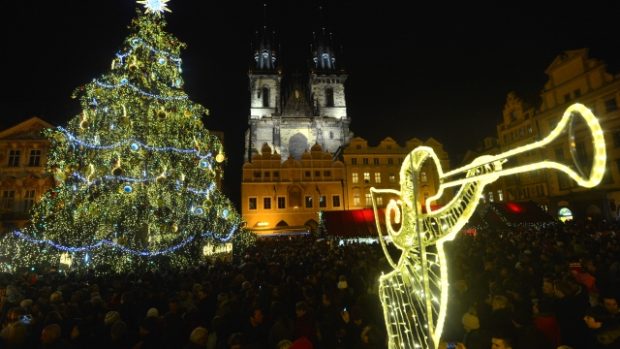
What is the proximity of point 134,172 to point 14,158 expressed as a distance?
90.7 ft

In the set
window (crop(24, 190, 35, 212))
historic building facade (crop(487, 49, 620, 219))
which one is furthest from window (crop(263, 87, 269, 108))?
historic building facade (crop(487, 49, 620, 219))

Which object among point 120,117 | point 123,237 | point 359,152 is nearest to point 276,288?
point 123,237

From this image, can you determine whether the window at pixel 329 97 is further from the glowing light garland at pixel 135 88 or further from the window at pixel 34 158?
the glowing light garland at pixel 135 88

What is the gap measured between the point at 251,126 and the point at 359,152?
1850 cm

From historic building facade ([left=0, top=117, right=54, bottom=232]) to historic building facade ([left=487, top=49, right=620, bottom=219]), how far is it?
4406 centimetres

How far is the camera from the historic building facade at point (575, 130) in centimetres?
2705

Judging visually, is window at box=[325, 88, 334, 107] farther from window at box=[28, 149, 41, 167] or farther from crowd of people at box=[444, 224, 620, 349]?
crowd of people at box=[444, 224, 620, 349]

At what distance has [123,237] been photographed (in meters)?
12.9

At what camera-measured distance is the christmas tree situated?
1250 centimetres

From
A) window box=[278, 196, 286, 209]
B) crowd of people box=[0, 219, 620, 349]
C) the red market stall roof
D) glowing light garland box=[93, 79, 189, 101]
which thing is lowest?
crowd of people box=[0, 219, 620, 349]

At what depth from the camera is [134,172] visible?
13352mm

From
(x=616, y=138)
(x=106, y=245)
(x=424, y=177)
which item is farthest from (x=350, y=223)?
(x=616, y=138)

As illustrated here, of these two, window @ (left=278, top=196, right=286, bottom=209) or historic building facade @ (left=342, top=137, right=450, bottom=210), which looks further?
historic building facade @ (left=342, top=137, right=450, bottom=210)

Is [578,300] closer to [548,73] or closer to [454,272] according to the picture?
[454,272]
